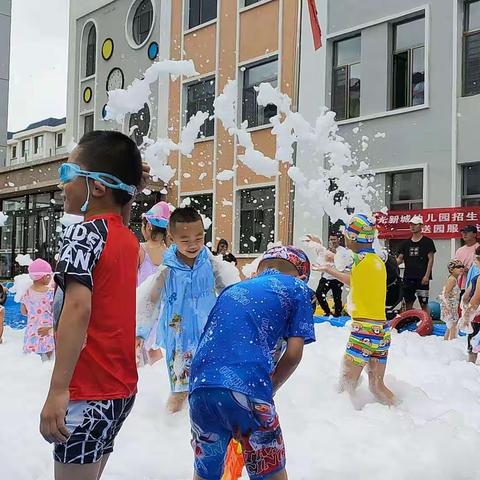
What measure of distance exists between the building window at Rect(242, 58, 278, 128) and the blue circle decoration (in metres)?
3.84

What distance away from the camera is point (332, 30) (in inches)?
588

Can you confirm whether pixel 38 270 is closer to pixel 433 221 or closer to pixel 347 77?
pixel 433 221

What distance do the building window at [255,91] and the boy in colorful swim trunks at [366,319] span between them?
11756 mm

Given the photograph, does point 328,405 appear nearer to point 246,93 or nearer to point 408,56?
point 408,56

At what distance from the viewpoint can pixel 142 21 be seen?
21.2 meters

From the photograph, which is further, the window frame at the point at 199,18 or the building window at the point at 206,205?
the window frame at the point at 199,18

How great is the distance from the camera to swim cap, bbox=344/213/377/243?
17.7 feet

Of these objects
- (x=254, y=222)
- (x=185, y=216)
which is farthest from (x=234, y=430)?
(x=254, y=222)

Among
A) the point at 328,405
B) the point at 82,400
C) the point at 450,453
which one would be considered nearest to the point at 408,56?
the point at 328,405

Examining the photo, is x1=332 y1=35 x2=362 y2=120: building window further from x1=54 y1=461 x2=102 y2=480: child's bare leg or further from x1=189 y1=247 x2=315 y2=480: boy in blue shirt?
x1=54 y1=461 x2=102 y2=480: child's bare leg

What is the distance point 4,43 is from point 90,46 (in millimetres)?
9903

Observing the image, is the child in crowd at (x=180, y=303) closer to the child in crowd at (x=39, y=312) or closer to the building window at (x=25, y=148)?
the child in crowd at (x=39, y=312)

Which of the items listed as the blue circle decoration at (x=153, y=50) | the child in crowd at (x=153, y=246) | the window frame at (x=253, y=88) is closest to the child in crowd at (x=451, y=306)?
the child in crowd at (x=153, y=246)

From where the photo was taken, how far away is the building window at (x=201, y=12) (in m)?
18.9
